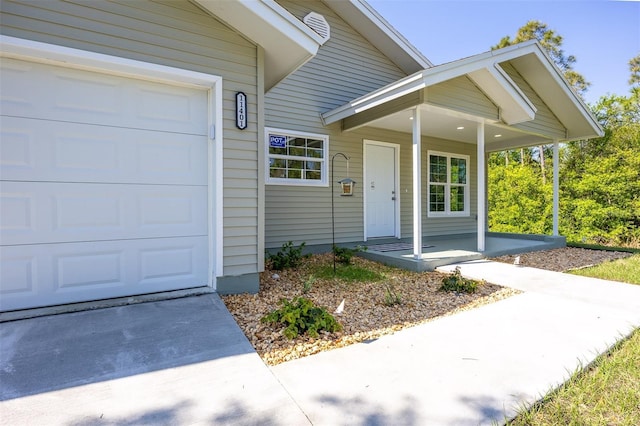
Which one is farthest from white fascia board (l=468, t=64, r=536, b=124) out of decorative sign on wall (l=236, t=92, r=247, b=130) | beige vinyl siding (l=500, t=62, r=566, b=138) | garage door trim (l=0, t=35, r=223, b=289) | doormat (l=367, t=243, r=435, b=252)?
garage door trim (l=0, t=35, r=223, b=289)

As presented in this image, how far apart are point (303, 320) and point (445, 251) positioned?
Result: 4435 millimetres

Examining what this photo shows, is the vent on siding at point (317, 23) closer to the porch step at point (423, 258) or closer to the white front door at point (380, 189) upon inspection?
the white front door at point (380, 189)

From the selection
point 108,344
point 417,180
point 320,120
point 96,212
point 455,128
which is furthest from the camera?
point 455,128

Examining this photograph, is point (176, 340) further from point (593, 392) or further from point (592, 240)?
point (592, 240)

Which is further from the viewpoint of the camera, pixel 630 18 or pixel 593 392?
pixel 630 18

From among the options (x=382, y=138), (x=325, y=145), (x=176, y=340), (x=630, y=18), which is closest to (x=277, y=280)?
(x=176, y=340)

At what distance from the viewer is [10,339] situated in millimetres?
2391

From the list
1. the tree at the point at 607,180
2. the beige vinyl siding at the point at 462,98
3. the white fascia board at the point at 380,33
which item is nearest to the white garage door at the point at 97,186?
the beige vinyl siding at the point at 462,98

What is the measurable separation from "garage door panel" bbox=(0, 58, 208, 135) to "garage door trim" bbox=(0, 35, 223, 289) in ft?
0.23

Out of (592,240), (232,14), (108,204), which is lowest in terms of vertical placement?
(592,240)

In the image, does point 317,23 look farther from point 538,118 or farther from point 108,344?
point 108,344

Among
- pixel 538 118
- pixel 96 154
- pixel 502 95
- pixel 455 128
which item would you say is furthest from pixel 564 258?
pixel 96 154

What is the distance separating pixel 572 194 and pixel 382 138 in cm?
931

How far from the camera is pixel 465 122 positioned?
6.50 metres
